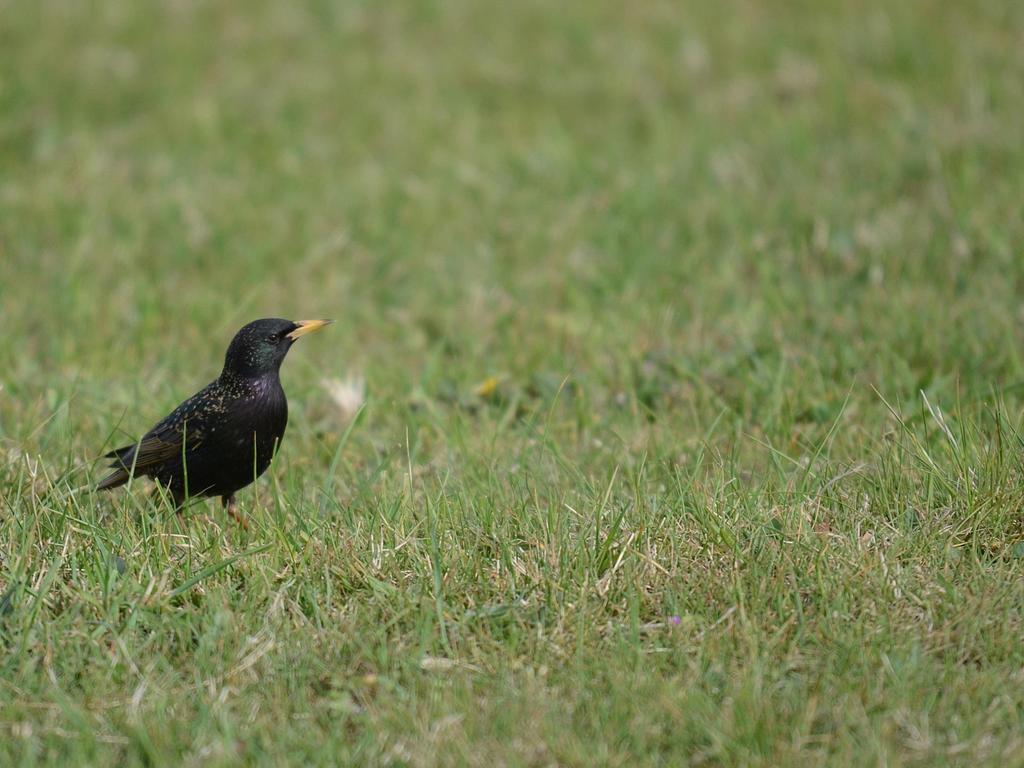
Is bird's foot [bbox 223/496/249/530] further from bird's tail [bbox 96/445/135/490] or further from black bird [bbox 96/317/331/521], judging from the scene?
bird's tail [bbox 96/445/135/490]

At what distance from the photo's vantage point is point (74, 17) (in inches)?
380

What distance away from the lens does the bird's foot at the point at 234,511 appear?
13.0 ft

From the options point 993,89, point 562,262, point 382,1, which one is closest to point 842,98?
point 993,89

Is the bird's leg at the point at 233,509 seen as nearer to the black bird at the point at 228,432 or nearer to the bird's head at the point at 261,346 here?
the black bird at the point at 228,432

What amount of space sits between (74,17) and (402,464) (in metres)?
6.61

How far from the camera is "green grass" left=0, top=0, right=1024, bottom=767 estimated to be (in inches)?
123

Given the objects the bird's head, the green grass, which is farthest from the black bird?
the green grass

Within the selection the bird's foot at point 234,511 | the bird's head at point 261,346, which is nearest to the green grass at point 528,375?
the bird's foot at point 234,511

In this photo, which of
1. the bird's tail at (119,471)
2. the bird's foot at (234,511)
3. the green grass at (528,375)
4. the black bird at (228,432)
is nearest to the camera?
the green grass at (528,375)

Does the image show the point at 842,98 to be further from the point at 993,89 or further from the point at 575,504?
the point at 575,504

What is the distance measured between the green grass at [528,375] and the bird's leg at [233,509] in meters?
0.07

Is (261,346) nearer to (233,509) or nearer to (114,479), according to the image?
(233,509)

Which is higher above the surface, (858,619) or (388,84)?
(388,84)

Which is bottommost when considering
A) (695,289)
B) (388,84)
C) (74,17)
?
(695,289)
